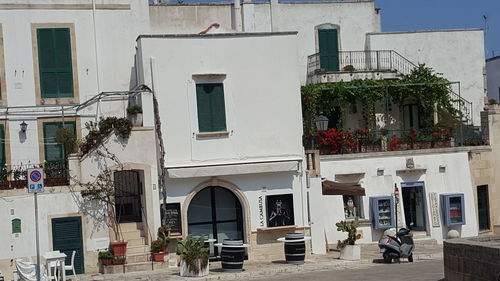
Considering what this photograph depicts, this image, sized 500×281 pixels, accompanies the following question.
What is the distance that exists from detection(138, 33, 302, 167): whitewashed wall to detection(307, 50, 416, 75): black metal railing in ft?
21.6

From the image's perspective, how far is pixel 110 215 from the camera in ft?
86.4

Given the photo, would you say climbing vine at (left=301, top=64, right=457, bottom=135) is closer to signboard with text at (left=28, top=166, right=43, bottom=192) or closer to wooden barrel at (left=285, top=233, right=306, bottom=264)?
wooden barrel at (left=285, top=233, right=306, bottom=264)

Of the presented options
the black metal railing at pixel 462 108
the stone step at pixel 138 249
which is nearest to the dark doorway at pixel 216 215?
the stone step at pixel 138 249

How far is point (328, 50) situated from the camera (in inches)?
1390

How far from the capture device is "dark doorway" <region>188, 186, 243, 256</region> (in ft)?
91.4

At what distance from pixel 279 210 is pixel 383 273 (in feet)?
18.0

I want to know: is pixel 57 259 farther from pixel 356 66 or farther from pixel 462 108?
pixel 462 108

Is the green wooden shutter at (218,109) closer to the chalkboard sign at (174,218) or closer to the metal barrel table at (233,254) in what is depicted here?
the chalkboard sign at (174,218)

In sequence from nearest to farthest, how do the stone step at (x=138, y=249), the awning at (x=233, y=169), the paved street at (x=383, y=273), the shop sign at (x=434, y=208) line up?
the paved street at (x=383, y=273), the stone step at (x=138, y=249), the awning at (x=233, y=169), the shop sign at (x=434, y=208)

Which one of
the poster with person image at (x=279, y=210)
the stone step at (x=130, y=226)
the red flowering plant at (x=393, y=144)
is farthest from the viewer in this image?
the red flowering plant at (x=393, y=144)

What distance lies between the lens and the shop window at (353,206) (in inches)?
1284

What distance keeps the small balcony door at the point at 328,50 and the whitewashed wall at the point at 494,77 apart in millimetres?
13452

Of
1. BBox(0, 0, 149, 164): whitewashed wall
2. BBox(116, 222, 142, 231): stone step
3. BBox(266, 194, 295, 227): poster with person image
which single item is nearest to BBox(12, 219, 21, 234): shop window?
BBox(116, 222, 142, 231): stone step

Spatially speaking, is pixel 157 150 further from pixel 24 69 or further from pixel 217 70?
pixel 24 69
